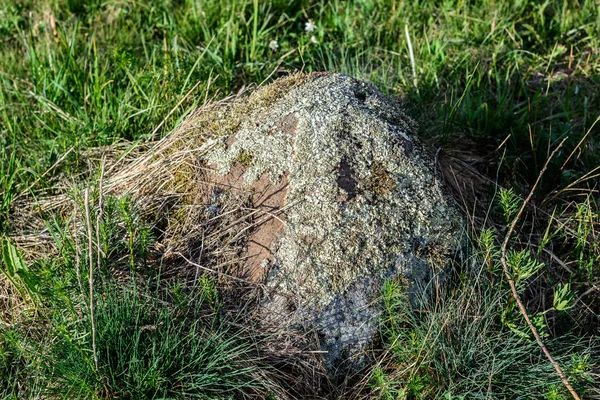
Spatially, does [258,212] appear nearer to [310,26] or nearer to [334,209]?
[334,209]

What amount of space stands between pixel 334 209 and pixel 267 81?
4.69ft

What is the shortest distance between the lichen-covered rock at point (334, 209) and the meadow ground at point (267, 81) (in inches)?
5.0

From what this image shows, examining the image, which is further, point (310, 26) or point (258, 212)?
point (310, 26)

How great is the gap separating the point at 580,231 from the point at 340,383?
1362mm

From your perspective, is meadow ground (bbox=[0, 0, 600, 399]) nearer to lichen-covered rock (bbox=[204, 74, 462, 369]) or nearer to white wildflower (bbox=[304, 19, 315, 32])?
white wildflower (bbox=[304, 19, 315, 32])

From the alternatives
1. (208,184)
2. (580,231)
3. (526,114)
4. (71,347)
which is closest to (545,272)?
(580,231)

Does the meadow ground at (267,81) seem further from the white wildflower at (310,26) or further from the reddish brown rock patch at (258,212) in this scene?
the reddish brown rock patch at (258,212)

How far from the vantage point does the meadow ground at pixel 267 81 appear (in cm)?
228

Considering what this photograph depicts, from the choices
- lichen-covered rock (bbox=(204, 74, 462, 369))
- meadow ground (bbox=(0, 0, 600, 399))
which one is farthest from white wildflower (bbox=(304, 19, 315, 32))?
lichen-covered rock (bbox=(204, 74, 462, 369))

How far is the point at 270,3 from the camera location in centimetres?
410

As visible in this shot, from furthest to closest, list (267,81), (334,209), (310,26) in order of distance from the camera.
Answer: (310,26) → (267,81) → (334,209)

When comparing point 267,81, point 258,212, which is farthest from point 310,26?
point 258,212

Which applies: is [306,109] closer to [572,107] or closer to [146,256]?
[146,256]

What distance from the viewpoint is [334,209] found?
2518 millimetres
